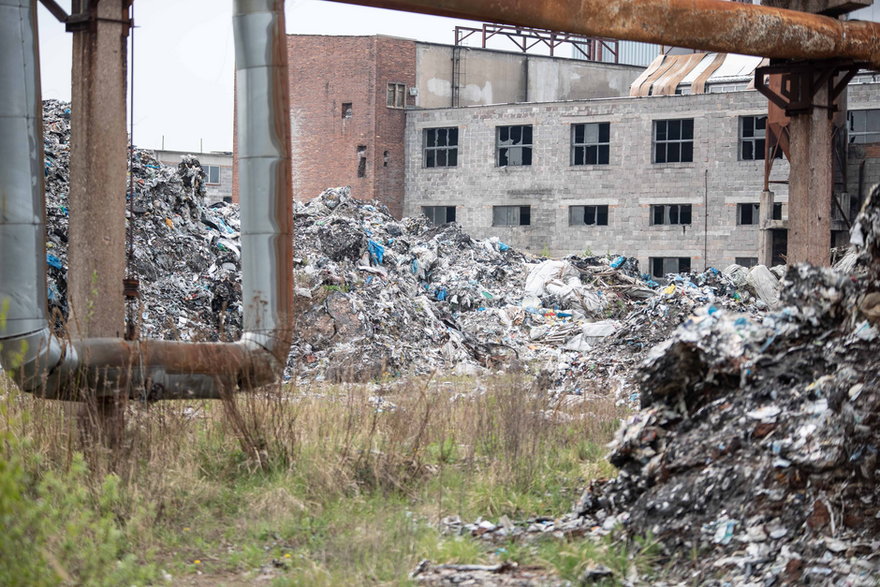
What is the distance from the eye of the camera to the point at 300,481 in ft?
19.3

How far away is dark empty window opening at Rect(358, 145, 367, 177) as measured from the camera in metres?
33.2

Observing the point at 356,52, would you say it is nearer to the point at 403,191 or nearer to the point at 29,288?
the point at 403,191

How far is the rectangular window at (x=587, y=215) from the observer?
30.4 m

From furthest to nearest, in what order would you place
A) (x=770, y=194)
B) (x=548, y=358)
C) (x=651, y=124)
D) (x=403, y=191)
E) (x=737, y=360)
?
(x=403, y=191)
(x=651, y=124)
(x=770, y=194)
(x=548, y=358)
(x=737, y=360)

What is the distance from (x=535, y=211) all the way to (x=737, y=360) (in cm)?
2623

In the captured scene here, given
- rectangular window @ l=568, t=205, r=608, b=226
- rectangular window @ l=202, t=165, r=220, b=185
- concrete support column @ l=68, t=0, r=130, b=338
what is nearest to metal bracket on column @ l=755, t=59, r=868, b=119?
concrete support column @ l=68, t=0, r=130, b=338

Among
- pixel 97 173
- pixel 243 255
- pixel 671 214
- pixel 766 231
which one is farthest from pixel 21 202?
pixel 671 214

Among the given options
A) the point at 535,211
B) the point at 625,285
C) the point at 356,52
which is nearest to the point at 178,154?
the point at 356,52

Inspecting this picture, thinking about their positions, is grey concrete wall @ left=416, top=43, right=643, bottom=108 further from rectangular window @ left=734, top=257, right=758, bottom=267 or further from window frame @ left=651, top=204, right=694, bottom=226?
rectangular window @ left=734, top=257, right=758, bottom=267

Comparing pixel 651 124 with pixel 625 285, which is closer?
pixel 625 285

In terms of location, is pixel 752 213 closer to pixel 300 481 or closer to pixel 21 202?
pixel 300 481

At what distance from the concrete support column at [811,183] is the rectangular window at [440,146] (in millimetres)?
21442

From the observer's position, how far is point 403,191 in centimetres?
3344

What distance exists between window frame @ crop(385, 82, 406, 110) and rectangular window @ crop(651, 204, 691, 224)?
9.28 m
